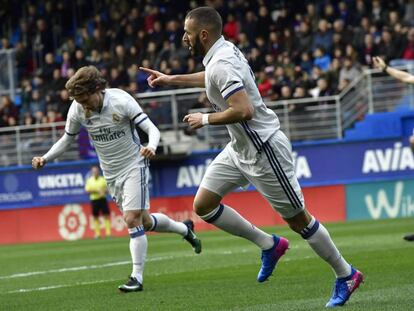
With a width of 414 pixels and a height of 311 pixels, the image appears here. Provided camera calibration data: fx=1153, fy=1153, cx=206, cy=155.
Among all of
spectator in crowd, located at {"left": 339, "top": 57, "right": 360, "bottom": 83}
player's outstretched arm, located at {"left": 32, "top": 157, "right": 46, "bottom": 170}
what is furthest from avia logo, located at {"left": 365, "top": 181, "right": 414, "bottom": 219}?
player's outstretched arm, located at {"left": 32, "top": 157, "right": 46, "bottom": 170}

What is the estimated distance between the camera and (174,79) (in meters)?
10.5

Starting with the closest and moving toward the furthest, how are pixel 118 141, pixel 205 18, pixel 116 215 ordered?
pixel 205 18
pixel 118 141
pixel 116 215

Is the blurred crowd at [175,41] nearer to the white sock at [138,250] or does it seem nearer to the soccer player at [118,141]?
the soccer player at [118,141]

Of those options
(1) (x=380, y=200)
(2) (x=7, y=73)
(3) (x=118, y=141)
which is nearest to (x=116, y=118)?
(3) (x=118, y=141)

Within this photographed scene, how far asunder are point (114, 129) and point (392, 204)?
52.8ft

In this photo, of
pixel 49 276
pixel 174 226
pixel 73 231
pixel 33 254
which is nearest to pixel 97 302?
pixel 174 226

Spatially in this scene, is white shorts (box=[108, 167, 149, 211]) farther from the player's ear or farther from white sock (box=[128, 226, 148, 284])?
the player's ear

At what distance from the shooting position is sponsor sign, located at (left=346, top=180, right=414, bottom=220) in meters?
27.2

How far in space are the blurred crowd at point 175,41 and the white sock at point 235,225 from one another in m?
16.2

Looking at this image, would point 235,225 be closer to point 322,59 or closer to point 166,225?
point 166,225

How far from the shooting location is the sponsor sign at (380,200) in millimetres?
27203

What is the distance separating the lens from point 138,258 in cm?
1175

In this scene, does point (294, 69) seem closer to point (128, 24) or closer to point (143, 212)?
point (128, 24)

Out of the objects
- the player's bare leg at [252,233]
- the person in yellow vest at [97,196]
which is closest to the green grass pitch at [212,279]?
the player's bare leg at [252,233]
